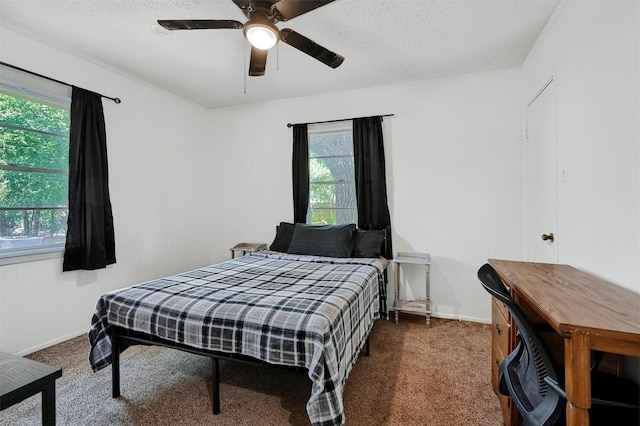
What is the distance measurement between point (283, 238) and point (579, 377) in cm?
281

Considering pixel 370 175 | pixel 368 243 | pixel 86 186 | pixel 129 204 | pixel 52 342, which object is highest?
pixel 370 175

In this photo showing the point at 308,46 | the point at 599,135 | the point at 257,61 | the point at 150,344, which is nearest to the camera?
the point at 599,135

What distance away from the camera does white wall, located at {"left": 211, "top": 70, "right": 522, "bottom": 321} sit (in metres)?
2.91

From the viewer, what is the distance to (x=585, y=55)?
5.26 ft

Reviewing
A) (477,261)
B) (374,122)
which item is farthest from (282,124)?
(477,261)

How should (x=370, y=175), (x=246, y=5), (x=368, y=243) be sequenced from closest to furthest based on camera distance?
(x=246, y=5), (x=368, y=243), (x=370, y=175)

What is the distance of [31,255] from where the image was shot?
2334 mm

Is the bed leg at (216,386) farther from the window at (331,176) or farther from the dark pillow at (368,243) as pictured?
the window at (331,176)

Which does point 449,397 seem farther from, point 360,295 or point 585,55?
point 585,55

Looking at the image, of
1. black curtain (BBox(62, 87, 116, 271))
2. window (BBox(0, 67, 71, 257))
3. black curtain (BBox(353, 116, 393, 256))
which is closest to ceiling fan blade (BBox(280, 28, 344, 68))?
black curtain (BBox(353, 116, 393, 256))

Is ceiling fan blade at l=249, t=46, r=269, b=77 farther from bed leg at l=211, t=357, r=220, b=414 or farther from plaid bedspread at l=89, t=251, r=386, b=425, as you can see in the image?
bed leg at l=211, t=357, r=220, b=414

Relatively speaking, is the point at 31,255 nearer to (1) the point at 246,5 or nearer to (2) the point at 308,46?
(1) the point at 246,5

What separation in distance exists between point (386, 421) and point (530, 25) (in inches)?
115

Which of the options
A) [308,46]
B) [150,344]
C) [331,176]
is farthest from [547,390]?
[331,176]
